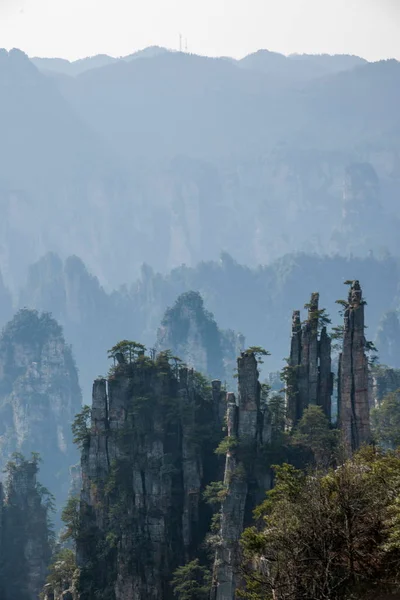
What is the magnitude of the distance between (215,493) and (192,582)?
515cm

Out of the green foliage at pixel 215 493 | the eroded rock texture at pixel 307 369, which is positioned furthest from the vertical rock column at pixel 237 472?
the eroded rock texture at pixel 307 369

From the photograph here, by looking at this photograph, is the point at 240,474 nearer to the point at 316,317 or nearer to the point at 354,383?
the point at 354,383

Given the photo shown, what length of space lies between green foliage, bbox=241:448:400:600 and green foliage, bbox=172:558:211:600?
52.9 feet

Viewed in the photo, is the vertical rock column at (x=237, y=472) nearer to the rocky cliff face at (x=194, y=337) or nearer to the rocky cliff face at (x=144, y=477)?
the rocky cliff face at (x=144, y=477)

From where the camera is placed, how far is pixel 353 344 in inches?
1897

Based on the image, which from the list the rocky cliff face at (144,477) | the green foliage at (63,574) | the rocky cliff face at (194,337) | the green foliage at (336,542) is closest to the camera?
the green foliage at (336,542)

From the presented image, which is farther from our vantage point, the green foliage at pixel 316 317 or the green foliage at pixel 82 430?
the green foliage at pixel 82 430

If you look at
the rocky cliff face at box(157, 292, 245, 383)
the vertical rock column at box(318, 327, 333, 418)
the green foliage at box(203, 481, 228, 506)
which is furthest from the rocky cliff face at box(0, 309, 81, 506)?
the vertical rock column at box(318, 327, 333, 418)

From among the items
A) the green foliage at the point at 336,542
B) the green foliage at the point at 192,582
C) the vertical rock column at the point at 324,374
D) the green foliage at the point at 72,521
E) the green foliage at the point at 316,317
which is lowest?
the green foliage at the point at 192,582

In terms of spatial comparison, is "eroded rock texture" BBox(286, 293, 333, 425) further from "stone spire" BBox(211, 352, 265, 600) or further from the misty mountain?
the misty mountain

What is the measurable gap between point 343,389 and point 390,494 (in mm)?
21274

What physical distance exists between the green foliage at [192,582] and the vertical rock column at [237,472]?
0.80 metres

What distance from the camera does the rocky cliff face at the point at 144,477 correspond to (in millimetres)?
48406

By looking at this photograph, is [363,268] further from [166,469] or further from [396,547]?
[396,547]
